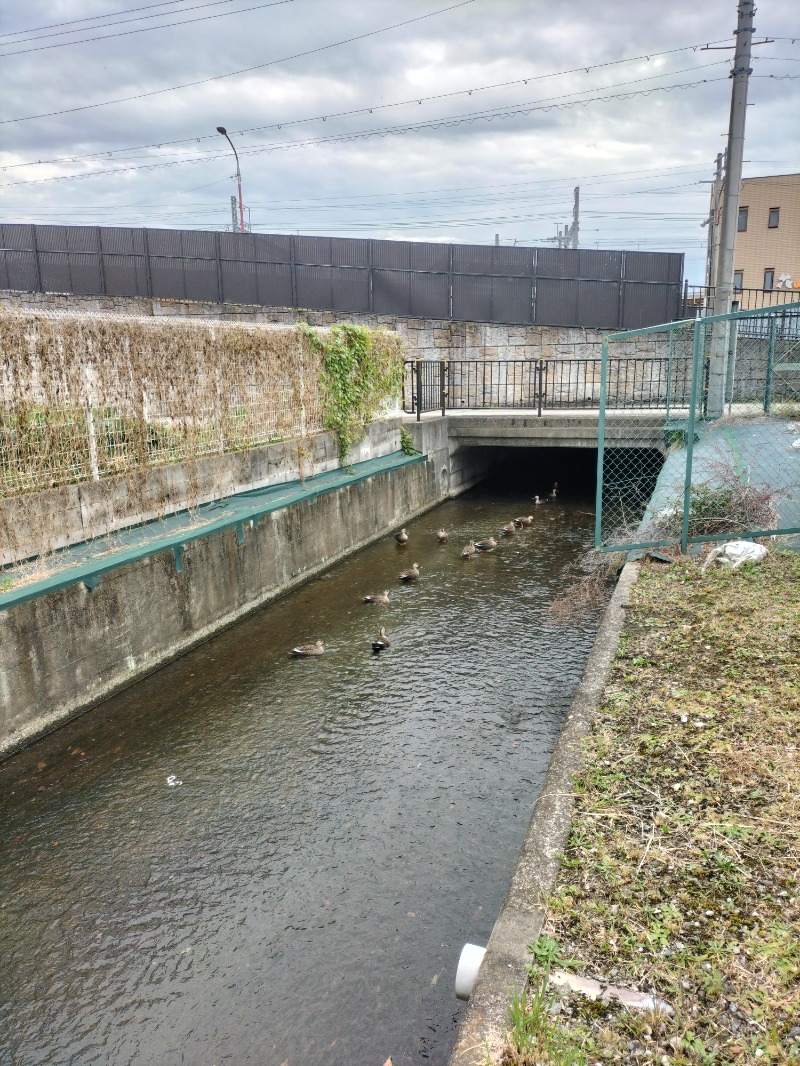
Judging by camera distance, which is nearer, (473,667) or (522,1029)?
(522,1029)

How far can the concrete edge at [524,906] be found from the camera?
2.49 meters

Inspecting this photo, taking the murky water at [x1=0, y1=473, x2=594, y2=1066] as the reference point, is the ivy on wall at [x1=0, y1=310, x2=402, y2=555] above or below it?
above

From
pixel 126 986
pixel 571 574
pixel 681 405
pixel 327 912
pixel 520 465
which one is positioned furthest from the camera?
pixel 520 465

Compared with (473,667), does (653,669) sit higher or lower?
higher

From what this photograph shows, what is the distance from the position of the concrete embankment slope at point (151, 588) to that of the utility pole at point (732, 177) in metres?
5.88

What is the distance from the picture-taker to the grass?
2.45m

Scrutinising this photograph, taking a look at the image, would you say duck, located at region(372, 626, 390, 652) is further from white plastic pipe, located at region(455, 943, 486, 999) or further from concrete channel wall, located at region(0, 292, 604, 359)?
concrete channel wall, located at region(0, 292, 604, 359)

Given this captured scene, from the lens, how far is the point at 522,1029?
2441 millimetres

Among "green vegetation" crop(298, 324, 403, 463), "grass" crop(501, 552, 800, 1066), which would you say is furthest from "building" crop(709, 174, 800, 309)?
"grass" crop(501, 552, 800, 1066)

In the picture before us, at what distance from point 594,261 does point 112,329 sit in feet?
61.8

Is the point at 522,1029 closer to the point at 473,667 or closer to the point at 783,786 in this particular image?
the point at 783,786

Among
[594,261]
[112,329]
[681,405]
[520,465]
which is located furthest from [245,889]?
[594,261]

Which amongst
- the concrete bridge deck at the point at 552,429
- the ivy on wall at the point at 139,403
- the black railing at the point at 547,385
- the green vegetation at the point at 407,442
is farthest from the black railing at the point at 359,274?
the ivy on wall at the point at 139,403

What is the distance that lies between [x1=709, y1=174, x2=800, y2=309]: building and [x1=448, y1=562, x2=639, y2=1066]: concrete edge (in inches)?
1537
